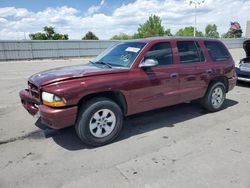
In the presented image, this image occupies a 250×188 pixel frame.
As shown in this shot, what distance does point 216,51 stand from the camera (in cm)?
551

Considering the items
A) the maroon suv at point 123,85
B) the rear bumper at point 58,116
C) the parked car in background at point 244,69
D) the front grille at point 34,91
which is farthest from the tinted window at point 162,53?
the parked car in background at point 244,69

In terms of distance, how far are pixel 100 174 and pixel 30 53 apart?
21.9m

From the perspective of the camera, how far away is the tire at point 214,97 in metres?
5.39

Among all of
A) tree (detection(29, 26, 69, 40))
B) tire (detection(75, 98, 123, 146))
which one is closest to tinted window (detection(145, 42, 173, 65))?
tire (detection(75, 98, 123, 146))

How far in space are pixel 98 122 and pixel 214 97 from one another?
3131mm

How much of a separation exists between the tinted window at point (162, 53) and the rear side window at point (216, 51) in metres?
1.27

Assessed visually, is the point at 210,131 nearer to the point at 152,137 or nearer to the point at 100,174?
the point at 152,137

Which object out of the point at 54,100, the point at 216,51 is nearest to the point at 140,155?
the point at 54,100

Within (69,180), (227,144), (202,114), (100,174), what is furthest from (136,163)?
(202,114)

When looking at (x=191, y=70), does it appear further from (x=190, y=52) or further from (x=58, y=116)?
(x=58, y=116)

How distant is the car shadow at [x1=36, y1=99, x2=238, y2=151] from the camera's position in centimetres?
402

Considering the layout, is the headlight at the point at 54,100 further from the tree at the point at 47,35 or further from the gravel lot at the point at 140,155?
the tree at the point at 47,35

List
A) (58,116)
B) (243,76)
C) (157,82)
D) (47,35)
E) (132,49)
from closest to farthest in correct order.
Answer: (58,116) < (157,82) < (132,49) < (243,76) < (47,35)

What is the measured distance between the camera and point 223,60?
559 centimetres
